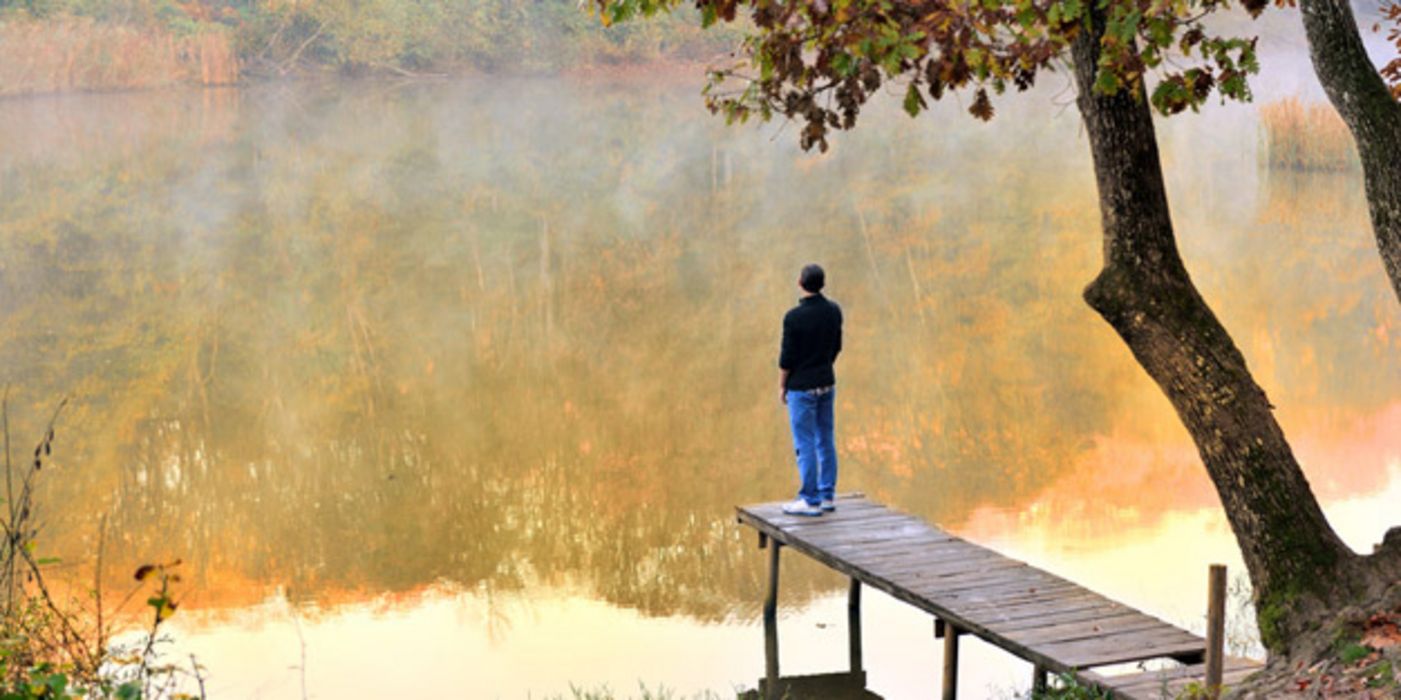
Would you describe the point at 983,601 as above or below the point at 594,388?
below

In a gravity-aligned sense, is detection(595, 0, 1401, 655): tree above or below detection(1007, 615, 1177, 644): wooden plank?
above

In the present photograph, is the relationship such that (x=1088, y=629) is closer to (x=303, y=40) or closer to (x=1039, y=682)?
(x=1039, y=682)

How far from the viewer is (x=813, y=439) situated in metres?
11.1

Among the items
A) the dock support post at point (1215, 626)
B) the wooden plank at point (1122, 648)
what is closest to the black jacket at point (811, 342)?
the wooden plank at point (1122, 648)

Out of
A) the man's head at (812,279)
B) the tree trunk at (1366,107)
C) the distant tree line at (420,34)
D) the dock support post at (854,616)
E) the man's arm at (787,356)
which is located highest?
the distant tree line at (420,34)

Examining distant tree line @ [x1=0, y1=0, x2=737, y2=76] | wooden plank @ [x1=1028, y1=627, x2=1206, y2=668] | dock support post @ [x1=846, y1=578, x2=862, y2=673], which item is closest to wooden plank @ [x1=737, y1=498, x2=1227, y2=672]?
wooden plank @ [x1=1028, y1=627, x2=1206, y2=668]

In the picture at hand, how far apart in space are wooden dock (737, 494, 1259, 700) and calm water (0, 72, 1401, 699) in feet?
2.39

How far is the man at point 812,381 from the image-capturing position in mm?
10734

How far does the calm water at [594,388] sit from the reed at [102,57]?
946cm

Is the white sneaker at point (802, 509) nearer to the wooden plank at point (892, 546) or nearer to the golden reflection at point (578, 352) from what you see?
the wooden plank at point (892, 546)

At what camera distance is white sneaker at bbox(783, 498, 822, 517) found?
11250mm

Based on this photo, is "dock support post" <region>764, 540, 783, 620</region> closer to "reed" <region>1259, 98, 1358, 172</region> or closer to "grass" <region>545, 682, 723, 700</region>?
"grass" <region>545, 682, 723, 700</region>

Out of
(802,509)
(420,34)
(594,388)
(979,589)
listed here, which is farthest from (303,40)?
(979,589)

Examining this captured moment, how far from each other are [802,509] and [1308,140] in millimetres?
24237
